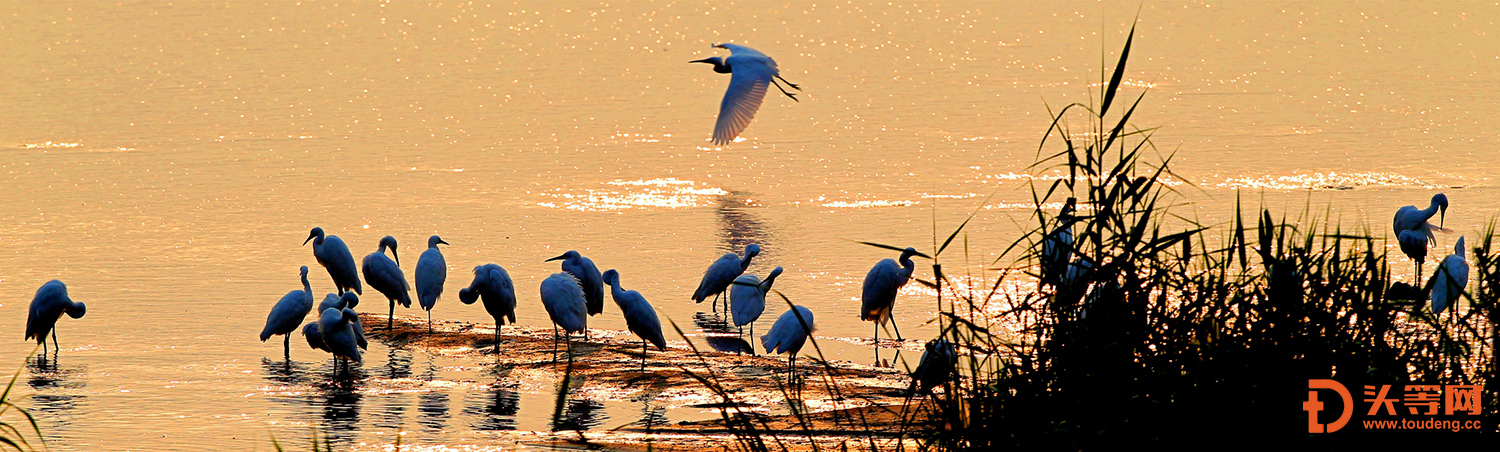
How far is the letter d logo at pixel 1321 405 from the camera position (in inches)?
205

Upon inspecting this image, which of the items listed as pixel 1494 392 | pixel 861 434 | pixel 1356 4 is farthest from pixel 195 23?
pixel 1494 392

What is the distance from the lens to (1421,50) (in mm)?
27109

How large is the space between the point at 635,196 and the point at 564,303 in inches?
212

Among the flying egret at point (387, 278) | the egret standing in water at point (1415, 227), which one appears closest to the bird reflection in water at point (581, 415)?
the flying egret at point (387, 278)

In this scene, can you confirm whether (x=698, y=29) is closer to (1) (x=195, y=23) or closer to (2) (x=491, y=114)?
(1) (x=195, y=23)

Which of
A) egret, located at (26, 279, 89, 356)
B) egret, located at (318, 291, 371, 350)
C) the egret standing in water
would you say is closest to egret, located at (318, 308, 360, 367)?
egret, located at (318, 291, 371, 350)

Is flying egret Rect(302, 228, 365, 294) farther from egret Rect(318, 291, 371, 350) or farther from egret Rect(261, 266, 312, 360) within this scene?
egret Rect(261, 266, 312, 360)

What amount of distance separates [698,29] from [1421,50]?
1362 centimetres

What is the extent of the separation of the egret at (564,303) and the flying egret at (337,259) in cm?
209

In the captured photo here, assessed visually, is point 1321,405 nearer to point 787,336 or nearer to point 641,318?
point 787,336

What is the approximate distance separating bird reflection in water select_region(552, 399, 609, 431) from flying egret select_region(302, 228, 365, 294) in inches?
118

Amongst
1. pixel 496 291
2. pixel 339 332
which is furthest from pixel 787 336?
pixel 339 332

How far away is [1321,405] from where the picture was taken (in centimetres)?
529

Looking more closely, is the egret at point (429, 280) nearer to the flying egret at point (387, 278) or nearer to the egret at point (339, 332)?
the flying egret at point (387, 278)
